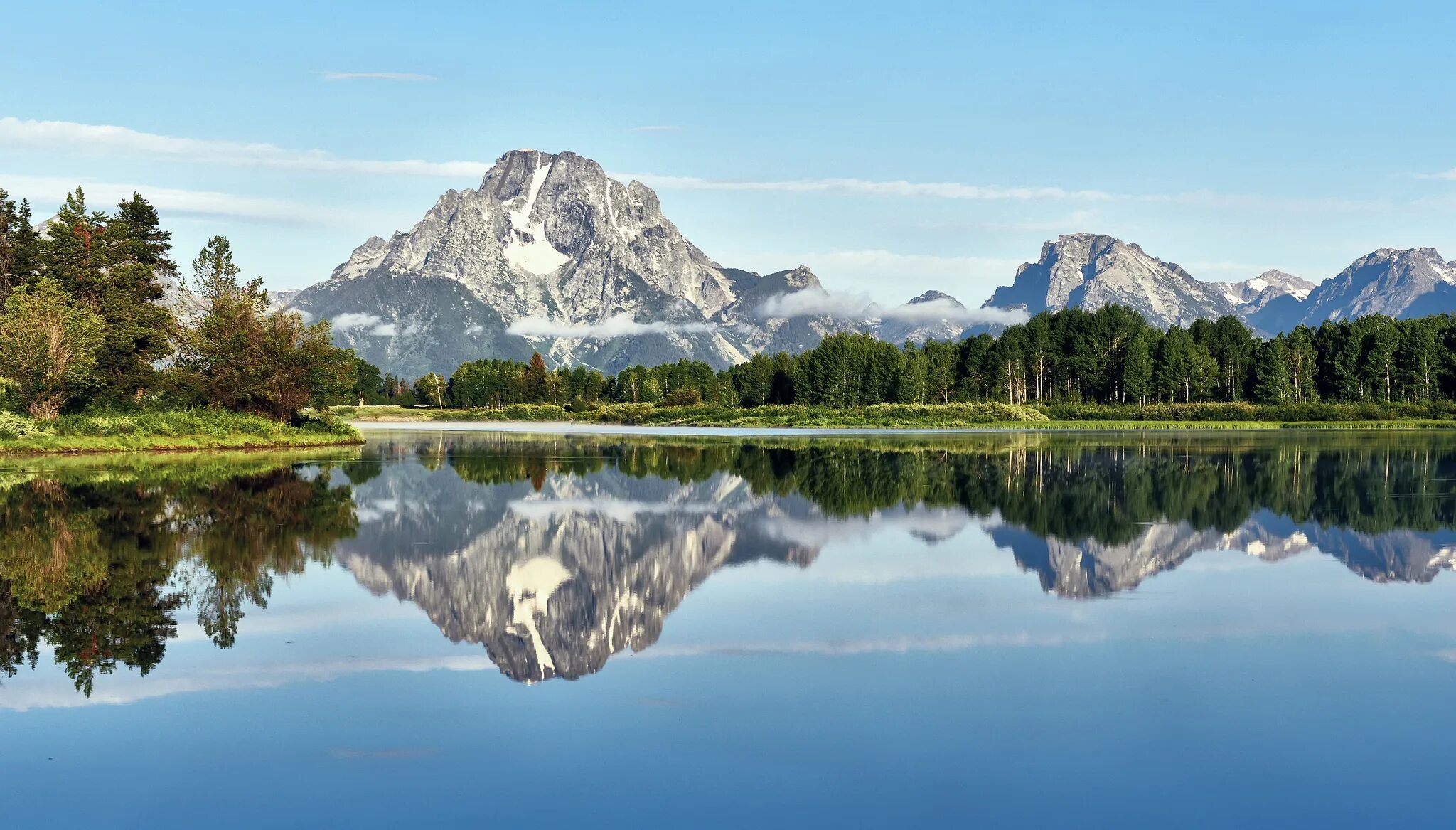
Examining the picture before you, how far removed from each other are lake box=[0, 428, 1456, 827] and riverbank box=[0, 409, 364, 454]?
105ft

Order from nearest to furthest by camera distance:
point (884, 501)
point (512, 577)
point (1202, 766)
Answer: point (1202, 766) < point (512, 577) < point (884, 501)

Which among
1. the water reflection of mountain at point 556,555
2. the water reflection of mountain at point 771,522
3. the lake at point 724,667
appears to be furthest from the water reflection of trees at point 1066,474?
the water reflection of mountain at point 556,555

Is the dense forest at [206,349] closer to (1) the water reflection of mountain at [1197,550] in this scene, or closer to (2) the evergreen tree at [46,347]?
(2) the evergreen tree at [46,347]

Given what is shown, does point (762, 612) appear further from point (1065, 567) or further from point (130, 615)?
point (130, 615)

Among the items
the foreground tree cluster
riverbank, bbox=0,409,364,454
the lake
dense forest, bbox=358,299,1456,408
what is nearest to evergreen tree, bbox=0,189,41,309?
the foreground tree cluster

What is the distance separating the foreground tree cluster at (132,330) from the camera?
59312 mm

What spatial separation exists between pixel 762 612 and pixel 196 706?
782 cm

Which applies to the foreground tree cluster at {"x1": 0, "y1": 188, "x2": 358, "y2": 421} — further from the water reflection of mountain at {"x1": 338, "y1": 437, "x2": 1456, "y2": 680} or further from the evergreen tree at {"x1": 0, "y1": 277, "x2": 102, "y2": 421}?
the water reflection of mountain at {"x1": 338, "y1": 437, "x2": 1456, "y2": 680}

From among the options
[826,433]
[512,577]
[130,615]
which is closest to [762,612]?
[512,577]

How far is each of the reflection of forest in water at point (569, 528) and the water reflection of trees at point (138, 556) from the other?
7cm

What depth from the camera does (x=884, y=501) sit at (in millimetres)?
33938

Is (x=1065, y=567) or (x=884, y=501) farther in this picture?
(x=884, y=501)

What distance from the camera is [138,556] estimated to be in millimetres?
21375

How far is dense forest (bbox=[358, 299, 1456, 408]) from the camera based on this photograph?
474 feet
